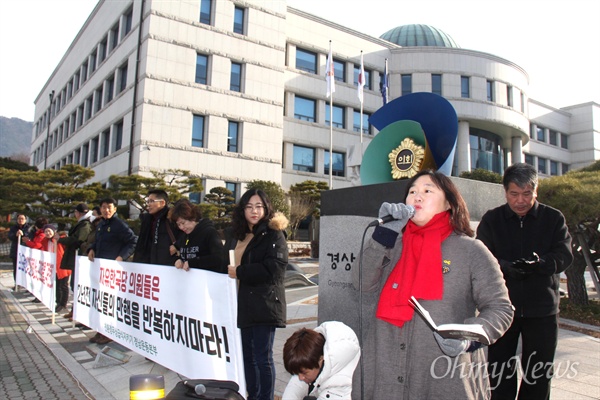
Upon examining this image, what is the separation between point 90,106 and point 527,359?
39.8 metres

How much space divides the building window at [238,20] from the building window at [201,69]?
331cm

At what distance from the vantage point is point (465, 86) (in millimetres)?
39938

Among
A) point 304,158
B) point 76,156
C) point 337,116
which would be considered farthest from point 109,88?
point 337,116

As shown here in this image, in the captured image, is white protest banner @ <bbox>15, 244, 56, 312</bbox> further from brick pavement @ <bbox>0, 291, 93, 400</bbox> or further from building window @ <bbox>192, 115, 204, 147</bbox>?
building window @ <bbox>192, 115, 204, 147</bbox>

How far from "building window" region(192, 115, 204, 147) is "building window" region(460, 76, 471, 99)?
24.0 m

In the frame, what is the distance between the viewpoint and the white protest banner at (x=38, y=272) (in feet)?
28.1

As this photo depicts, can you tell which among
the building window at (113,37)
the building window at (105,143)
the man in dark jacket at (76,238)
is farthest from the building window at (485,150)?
the man in dark jacket at (76,238)

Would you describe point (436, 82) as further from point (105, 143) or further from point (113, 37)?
point (105, 143)

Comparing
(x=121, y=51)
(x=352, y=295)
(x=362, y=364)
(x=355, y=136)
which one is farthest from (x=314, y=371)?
(x=355, y=136)

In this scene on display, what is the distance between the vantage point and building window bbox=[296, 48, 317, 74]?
1375 inches

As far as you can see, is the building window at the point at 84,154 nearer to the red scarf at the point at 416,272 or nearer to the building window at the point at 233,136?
the building window at the point at 233,136

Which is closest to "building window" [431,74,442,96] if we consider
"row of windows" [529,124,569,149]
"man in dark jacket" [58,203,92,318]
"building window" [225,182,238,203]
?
"row of windows" [529,124,569,149]

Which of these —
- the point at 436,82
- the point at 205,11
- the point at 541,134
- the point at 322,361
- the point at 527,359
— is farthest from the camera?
the point at 541,134

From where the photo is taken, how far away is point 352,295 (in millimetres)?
3824
